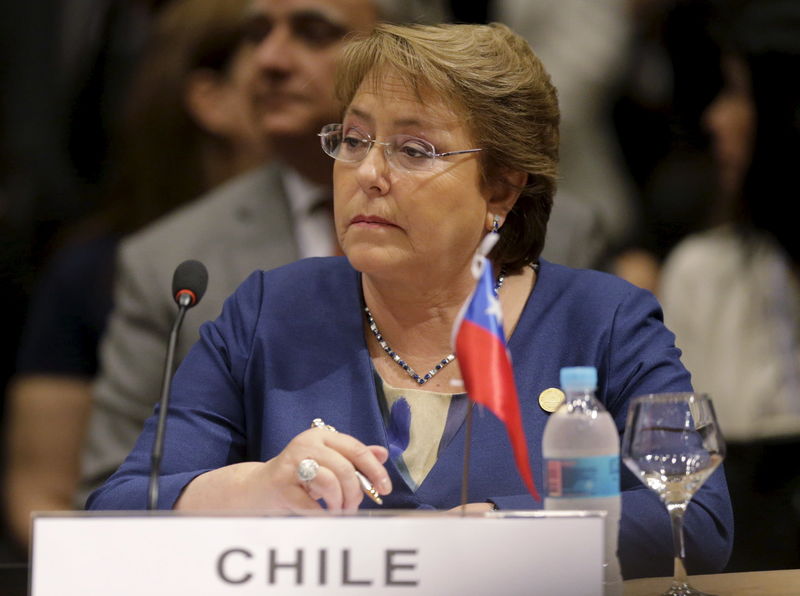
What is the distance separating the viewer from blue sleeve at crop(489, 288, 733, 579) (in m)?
1.83

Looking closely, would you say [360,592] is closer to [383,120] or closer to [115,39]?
[383,120]

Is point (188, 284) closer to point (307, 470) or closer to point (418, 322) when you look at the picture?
point (307, 470)

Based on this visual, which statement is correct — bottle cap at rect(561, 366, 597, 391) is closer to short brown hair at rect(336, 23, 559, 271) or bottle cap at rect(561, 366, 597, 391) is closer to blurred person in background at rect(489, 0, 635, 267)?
short brown hair at rect(336, 23, 559, 271)

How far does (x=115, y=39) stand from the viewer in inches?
165

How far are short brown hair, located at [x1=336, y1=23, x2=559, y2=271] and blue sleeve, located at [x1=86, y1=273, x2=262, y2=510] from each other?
0.49 m

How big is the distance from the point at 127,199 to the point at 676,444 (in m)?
2.71

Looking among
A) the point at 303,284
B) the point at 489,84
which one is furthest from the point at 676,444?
the point at 303,284

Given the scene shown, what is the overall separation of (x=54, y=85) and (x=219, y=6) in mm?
731

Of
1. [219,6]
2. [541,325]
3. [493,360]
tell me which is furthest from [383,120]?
[219,6]

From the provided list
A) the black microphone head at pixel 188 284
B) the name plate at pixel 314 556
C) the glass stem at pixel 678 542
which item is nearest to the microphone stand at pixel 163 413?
the black microphone head at pixel 188 284

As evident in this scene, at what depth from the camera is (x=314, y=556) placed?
4.58 ft

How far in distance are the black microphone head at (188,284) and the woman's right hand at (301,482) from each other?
277mm

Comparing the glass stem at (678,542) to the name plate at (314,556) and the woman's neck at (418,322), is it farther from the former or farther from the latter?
the woman's neck at (418,322)

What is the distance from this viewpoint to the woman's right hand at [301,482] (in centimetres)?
171
